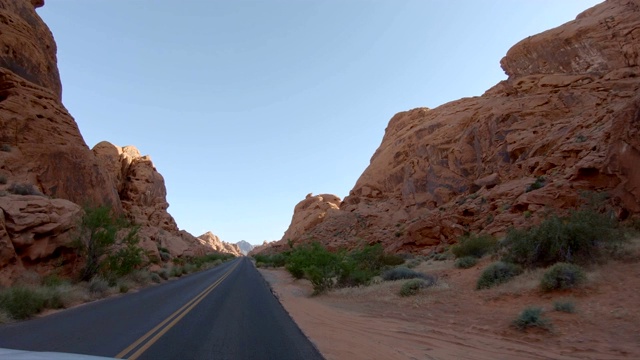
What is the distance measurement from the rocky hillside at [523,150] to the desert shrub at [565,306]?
1013 cm

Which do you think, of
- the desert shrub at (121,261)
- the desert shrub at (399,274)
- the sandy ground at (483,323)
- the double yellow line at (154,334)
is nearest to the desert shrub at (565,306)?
the sandy ground at (483,323)

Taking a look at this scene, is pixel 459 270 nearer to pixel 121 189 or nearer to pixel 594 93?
pixel 594 93

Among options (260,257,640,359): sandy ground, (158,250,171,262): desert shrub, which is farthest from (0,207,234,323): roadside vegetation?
(158,250,171,262): desert shrub

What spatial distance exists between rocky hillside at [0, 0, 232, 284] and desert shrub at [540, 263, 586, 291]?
17.7m

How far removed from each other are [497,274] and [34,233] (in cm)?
1833

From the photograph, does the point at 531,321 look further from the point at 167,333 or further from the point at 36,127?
the point at 36,127

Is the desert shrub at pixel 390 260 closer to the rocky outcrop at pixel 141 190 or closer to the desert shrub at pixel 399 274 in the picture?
the desert shrub at pixel 399 274

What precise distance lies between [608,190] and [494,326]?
14263mm

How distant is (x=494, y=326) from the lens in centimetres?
920

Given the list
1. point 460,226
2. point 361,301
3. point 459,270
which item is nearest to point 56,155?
point 361,301

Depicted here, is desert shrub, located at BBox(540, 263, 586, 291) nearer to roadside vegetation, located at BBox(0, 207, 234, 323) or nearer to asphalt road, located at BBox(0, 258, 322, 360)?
asphalt road, located at BBox(0, 258, 322, 360)

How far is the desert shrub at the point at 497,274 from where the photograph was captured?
13.5 m

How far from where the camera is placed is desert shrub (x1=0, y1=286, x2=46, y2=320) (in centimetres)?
1102

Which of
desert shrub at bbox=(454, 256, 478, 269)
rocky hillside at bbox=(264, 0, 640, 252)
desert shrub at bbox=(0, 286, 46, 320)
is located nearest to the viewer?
desert shrub at bbox=(0, 286, 46, 320)
